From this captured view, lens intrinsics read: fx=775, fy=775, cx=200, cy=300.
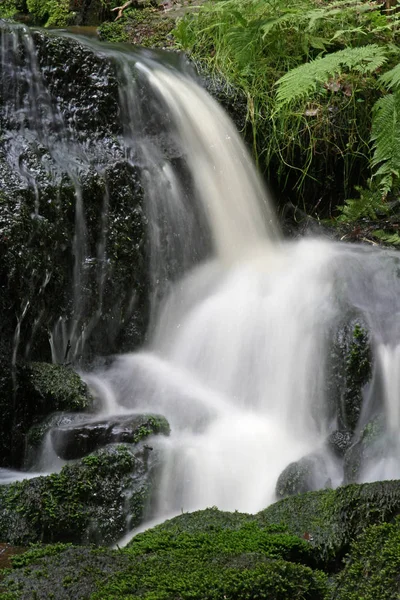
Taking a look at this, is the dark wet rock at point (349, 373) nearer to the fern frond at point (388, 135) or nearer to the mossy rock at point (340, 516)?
the mossy rock at point (340, 516)

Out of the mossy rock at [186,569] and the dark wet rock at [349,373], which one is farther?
the dark wet rock at [349,373]

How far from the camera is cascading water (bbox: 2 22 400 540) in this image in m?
4.36

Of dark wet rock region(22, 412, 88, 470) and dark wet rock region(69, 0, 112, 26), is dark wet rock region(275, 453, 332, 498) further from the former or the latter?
dark wet rock region(69, 0, 112, 26)

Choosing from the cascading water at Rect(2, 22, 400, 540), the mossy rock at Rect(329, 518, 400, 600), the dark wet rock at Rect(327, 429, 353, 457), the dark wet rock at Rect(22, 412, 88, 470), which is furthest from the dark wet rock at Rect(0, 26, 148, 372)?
the mossy rock at Rect(329, 518, 400, 600)

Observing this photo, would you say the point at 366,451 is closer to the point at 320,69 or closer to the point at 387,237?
the point at 387,237

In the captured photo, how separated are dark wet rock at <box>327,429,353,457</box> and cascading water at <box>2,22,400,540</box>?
5cm

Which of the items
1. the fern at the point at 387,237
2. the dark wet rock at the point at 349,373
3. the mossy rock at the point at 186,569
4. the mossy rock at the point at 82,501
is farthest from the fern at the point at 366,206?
the mossy rock at the point at 186,569

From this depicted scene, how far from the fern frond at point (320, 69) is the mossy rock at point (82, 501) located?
3.22 m

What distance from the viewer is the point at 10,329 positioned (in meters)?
4.84

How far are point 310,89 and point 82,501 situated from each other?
4.15 meters

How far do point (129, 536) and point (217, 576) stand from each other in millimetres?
1543

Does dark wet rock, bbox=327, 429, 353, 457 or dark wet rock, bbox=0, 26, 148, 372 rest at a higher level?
dark wet rock, bbox=0, 26, 148, 372

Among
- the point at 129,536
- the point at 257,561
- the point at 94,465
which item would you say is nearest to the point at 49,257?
the point at 94,465

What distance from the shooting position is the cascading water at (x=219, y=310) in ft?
14.3
